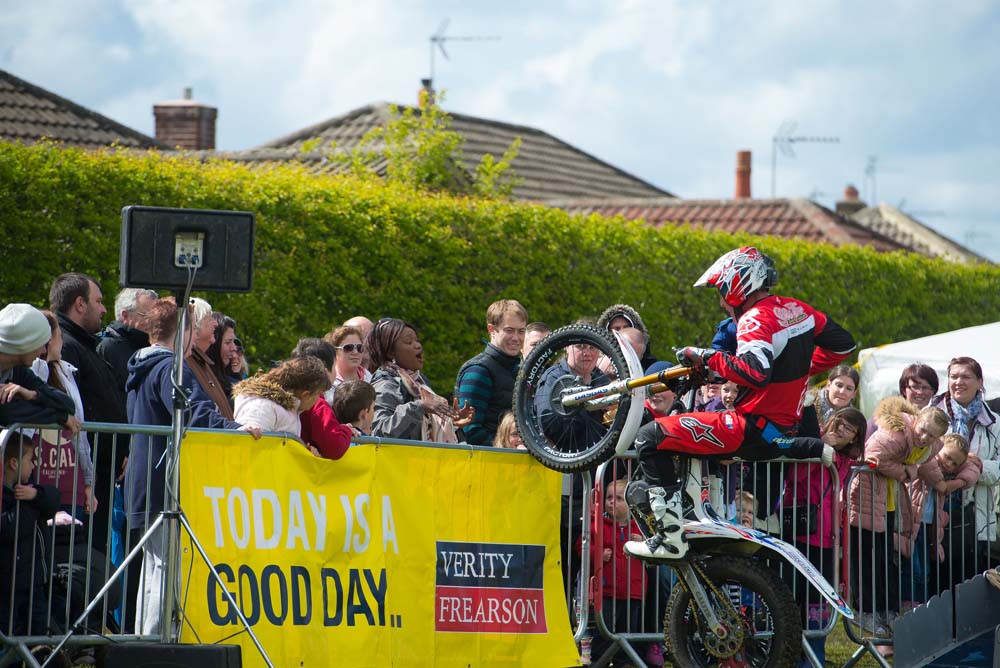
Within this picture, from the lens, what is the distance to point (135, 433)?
22.2 feet

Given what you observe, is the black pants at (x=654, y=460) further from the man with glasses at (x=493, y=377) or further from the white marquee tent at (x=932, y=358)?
the white marquee tent at (x=932, y=358)

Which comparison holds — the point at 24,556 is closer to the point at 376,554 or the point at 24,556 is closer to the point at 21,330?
the point at 21,330

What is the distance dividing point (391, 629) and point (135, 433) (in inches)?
66.5

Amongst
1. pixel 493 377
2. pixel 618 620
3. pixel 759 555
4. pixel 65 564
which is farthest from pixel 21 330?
pixel 759 555

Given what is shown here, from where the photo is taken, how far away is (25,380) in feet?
21.7

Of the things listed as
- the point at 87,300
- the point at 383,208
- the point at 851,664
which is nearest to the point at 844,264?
the point at 383,208

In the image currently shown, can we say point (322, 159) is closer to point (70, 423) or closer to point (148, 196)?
point (148, 196)

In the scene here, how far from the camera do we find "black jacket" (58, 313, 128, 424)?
804 centimetres

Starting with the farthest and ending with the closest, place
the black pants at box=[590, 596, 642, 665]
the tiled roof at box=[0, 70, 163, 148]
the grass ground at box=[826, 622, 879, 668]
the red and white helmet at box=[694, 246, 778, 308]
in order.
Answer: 1. the tiled roof at box=[0, 70, 163, 148]
2. the grass ground at box=[826, 622, 879, 668]
3. the black pants at box=[590, 596, 642, 665]
4. the red and white helmet at box=[694, 246, 778, 308]

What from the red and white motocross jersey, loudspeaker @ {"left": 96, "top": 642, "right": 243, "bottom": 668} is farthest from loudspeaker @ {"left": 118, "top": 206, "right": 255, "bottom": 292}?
the red and white motocross jersey

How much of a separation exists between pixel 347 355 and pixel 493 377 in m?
1.10

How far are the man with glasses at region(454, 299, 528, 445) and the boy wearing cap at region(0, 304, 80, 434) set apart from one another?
2.71m

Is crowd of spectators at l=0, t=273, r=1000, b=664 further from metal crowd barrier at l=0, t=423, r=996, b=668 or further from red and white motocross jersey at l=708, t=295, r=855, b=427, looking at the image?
red and white motocross jersey at l=708, t=295, r=855, b=427

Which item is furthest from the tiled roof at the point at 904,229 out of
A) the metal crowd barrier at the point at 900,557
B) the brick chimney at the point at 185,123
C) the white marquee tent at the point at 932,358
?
the metal crowd barrier at the point at 900,557
